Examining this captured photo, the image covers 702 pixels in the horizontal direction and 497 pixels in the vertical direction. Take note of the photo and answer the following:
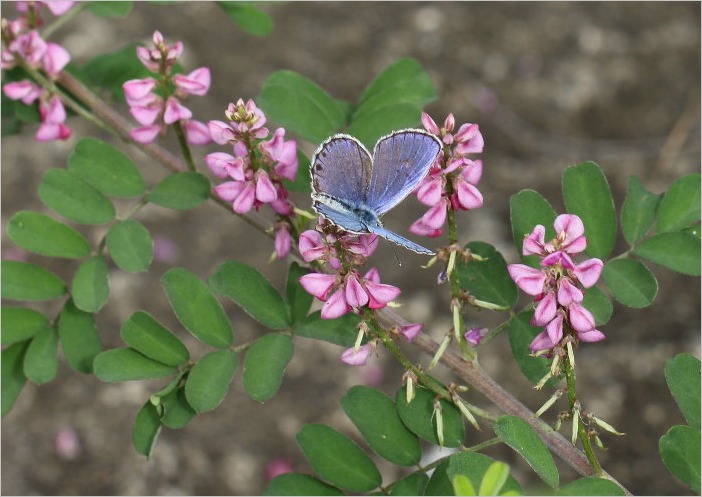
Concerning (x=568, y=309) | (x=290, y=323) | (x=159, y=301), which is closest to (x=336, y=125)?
(x=290, y=323)

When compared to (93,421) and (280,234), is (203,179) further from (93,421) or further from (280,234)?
(93,421)

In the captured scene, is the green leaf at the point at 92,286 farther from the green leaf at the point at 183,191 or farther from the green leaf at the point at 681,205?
the green leaf at the point at 681,205

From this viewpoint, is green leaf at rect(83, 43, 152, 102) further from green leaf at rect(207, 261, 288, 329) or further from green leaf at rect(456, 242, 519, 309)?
green leaf at rect(456, 242, 519, 309)

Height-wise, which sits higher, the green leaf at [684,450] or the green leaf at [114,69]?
the green leaf at [684,450]

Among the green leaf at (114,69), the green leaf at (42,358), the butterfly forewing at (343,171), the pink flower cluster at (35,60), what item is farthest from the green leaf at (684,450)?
the green leaf at (114,69)

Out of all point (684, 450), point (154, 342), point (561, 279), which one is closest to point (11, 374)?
point (154, 342)

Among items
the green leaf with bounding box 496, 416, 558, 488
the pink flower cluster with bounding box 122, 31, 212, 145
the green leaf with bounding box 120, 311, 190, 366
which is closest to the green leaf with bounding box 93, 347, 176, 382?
the green leaf with bounding box 120, 311, 190, 366
